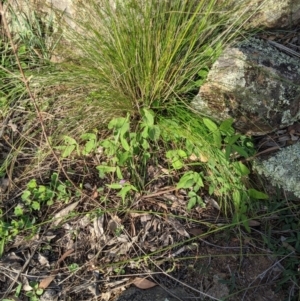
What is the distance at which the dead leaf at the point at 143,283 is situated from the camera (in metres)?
2.20

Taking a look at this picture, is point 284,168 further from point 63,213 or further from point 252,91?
point 63,213

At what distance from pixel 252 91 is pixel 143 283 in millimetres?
1089

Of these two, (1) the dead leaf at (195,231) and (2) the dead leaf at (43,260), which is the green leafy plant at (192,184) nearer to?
(1) the dead leaf at (195,231)

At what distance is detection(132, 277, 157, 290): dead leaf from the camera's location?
220cm

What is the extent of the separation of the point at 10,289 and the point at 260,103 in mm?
1512

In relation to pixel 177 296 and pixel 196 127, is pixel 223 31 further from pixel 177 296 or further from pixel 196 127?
pixel 177 296

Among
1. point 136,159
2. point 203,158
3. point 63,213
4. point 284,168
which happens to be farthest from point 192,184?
point 63,213

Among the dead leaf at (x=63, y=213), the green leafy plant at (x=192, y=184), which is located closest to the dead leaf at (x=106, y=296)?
the dead leaf at (x=63, y=213)

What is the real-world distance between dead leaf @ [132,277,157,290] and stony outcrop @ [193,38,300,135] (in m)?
0.91

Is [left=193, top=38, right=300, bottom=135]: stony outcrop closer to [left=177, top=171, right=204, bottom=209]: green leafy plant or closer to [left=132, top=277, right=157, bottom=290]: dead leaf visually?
[left=177, top=171, right=204, bottom=209]: green leafy plant

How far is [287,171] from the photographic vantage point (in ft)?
8.00

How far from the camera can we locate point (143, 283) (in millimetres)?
2207

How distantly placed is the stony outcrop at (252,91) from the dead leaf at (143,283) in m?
0.91

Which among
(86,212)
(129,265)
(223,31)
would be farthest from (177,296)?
(223,31)
